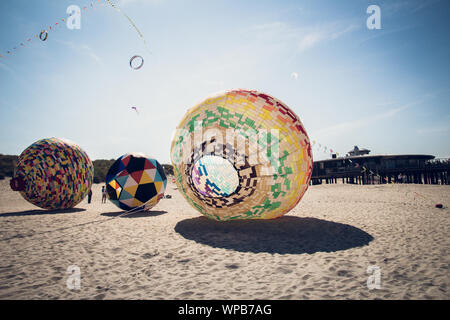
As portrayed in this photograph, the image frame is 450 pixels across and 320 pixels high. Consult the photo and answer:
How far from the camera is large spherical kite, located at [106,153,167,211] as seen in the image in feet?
26.9

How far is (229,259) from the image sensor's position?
372cm

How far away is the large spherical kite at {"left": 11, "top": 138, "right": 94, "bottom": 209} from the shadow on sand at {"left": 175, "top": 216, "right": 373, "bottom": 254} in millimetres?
5601

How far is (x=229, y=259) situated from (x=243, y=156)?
224 cm

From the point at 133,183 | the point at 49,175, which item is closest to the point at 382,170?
the point at 133,183

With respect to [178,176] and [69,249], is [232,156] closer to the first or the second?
[178,176]

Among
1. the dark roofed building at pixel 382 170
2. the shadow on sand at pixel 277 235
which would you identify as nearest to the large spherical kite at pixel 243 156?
the shadow on sand at pixel 277 235

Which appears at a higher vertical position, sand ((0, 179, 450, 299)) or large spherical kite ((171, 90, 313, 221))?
large spherical kite ((171, 90, 313, 221))

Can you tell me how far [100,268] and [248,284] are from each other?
7.65 feet

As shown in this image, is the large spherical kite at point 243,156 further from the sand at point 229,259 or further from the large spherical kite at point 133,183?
the large spherical kite at point 133,183

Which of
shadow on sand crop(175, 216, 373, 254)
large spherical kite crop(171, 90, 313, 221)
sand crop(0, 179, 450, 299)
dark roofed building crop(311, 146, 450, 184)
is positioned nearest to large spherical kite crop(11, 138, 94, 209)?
sand crop(0, 179, 450, 299)

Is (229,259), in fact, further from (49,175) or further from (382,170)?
(382,170)

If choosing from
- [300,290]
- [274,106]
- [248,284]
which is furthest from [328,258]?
[274,106]

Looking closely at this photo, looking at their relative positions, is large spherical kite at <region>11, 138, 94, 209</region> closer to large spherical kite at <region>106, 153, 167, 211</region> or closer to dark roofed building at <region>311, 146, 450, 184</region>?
large spherical kite at <region>106, 153, 167, 211</region>

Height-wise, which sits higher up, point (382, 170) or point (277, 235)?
point (382, 170)
